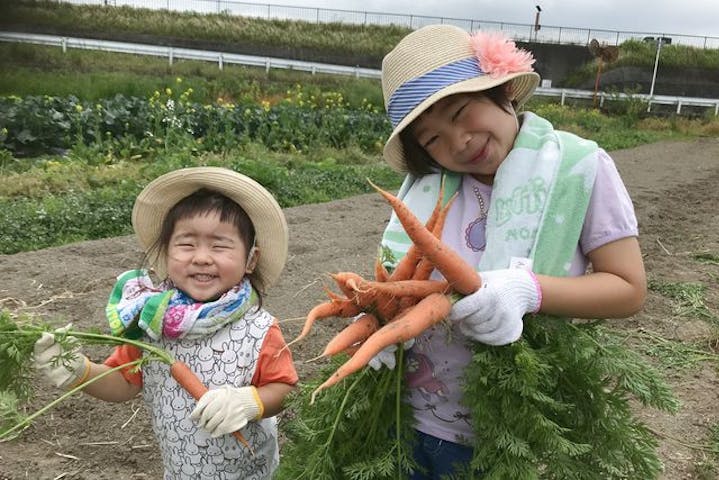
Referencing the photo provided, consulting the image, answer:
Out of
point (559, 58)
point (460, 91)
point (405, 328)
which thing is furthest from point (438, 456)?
point (559, 58)

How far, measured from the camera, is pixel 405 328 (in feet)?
4.50

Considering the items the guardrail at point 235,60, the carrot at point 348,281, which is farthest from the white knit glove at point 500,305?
the guardrail at point 235,60

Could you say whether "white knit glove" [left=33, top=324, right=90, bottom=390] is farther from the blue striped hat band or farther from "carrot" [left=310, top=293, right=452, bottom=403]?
the blue striped hat band

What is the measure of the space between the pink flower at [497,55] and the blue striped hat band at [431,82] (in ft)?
0.07

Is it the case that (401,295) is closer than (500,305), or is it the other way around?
(500,305)

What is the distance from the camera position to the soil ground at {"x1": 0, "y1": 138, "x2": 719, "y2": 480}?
9.33ft

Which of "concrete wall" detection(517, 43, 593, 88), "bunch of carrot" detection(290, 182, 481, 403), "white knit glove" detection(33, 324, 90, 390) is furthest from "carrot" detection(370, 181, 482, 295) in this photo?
"concrete wall" detection(517, 43, 593, 88)

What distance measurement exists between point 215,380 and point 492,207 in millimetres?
867

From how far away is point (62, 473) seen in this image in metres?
2.70

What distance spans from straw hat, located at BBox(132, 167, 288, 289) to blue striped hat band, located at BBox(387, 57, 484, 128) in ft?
1.75

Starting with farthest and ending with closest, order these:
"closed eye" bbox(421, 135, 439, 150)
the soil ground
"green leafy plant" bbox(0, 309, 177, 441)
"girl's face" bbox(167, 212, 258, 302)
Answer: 1. the soil ground
2. "girl's face" bbox(167, 212, 258, 302)
3. "green leafy plant" bbox(0, 309, 177, 441)
4. "closed eye" bbox(421, 135, 439, 150)

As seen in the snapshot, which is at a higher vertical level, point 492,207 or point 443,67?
point 443,67

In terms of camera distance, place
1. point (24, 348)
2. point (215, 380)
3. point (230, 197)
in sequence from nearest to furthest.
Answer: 1. point (24, 348)
2. point (215, 380)
3. point (230, 197)

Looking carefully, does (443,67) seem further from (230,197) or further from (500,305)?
(230,197)
